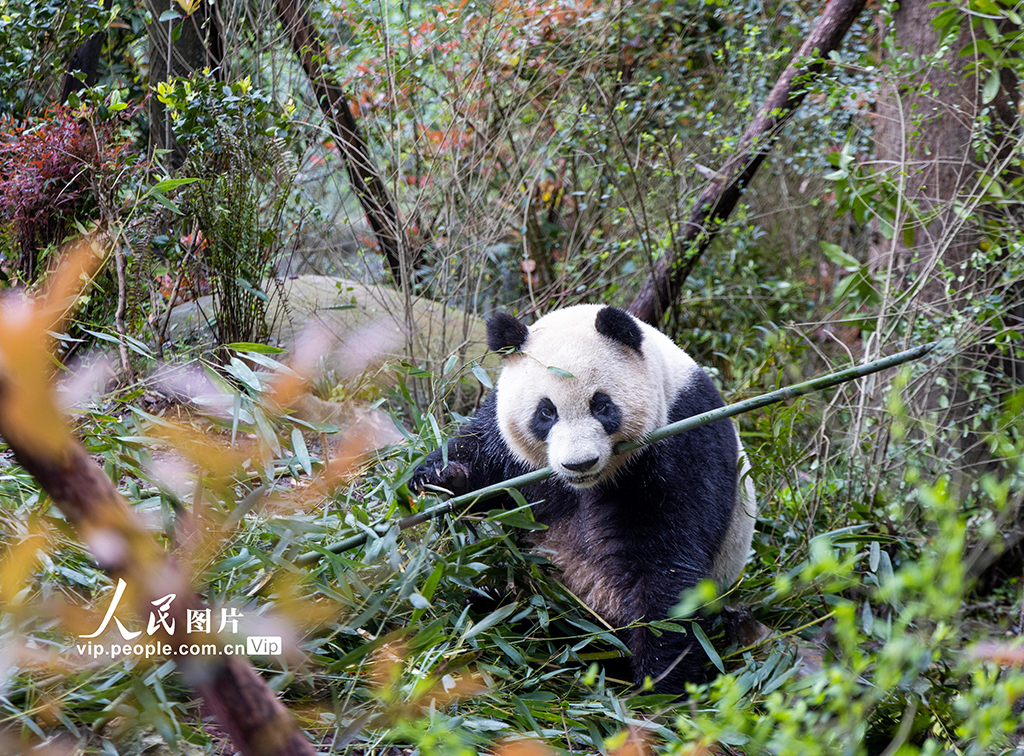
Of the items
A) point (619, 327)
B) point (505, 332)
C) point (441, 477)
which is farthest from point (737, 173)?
point (441, 477)

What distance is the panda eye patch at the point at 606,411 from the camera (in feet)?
8.93

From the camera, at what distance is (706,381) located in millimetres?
3205

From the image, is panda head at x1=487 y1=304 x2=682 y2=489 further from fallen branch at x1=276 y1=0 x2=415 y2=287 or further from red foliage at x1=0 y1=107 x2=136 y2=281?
red foliage at x1=0 y1=107 x2=136 y2=281

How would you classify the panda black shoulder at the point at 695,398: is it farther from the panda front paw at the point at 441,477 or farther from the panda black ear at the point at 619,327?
the panda front paw at the point at 441,477

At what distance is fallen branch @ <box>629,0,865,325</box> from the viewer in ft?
15.5

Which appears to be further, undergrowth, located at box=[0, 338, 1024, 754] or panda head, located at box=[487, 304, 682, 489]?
panda head, located at box=[487, 304, 682, 489]

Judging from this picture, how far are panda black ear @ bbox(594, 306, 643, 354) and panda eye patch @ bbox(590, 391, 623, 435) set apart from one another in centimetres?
22

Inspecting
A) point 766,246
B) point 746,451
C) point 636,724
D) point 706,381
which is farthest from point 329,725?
point 766,246

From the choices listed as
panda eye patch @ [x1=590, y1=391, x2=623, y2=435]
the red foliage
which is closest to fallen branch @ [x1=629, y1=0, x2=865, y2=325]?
panda eye patch @ [x1=590, y1=391, x2=623, y2=435]

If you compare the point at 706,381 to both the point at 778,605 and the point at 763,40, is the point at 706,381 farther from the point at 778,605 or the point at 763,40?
the point at 763,40

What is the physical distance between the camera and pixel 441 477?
297 cm

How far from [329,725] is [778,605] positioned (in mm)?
2018

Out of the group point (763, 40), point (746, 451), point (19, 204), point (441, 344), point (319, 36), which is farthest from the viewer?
point (763, 40)

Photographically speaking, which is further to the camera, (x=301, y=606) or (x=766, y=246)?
(x=766, y=246)
